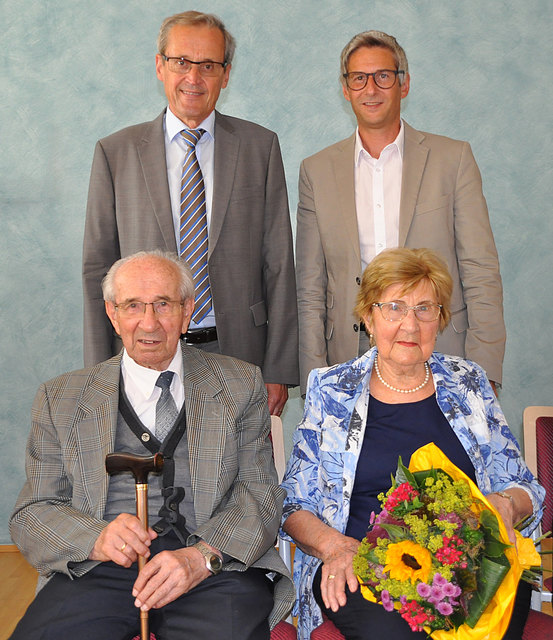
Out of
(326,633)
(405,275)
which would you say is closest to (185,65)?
(405,275)

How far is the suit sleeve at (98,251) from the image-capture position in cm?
291

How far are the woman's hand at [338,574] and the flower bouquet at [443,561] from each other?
28cm

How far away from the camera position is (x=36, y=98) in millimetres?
4094

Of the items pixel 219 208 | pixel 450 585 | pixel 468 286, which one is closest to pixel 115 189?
pixel 219 208

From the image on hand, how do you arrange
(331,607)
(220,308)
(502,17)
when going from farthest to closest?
(502,17) → (220,308) → (331,607)

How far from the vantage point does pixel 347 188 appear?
9.88ft

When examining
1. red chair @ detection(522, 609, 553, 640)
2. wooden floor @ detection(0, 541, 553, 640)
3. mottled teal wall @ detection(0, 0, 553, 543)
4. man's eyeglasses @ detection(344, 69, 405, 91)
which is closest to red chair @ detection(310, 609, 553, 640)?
red chair @ detection(522, 609, 553, 640)

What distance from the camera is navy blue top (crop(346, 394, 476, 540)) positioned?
226 centimetres

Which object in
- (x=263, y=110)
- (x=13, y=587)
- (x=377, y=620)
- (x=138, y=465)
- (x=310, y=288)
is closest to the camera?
(x=138, y=465)

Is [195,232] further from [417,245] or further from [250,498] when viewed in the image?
[250,498]

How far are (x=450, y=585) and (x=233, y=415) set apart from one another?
855 millimetres

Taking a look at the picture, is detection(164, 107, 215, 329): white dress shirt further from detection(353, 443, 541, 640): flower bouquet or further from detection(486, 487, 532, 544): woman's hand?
detection(353, 443, 541, 640): flower bouquet

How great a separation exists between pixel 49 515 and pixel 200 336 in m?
0.91

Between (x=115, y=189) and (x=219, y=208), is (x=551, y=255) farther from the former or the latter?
(x=115, y=189)
